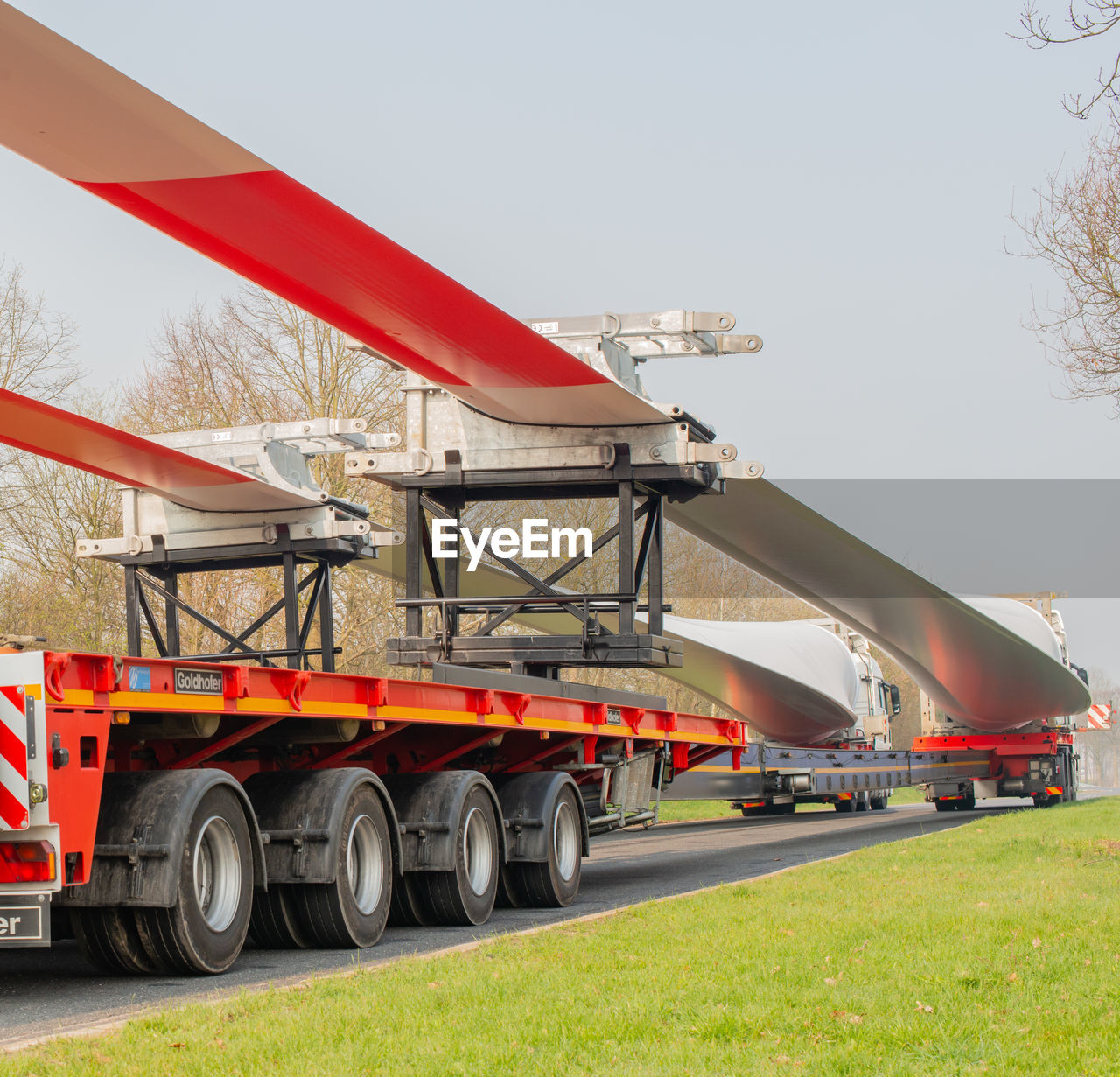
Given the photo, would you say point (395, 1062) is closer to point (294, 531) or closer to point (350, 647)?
point (294, 531)

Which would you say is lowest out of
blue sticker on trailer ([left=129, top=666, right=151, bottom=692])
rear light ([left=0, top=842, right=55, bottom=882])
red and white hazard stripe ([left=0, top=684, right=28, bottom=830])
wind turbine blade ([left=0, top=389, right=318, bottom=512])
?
rear light ([left=0, top=842, right=55, bottom=882])

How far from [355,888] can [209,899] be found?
1599 millimetres

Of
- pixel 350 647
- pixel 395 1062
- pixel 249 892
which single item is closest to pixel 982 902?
pixel 249 892

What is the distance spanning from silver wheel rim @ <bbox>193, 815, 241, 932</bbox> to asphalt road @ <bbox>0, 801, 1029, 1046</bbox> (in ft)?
1.14

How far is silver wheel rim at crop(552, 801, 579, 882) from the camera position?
12.9m

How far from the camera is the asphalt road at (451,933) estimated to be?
7.34m

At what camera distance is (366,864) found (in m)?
9.98

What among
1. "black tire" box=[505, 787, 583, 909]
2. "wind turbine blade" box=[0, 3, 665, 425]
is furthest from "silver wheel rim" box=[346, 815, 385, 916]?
"wind turbine blade" box=[0, 3, 665, 425]

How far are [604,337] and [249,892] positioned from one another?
286 inches

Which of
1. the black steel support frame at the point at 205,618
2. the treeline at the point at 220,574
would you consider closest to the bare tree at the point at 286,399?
the treeline at the point at 220,574

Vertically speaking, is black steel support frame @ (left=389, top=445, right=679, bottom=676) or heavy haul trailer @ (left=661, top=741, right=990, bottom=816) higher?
black steel support frame @ (left=389, top=445, right=679, bottom=676)

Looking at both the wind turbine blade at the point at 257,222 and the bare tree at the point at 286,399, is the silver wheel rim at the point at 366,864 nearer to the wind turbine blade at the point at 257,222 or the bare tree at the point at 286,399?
the wind turbine blade at the point at 257,222

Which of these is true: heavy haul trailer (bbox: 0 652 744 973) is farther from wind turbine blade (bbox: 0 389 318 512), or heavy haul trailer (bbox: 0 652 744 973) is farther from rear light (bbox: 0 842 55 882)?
wind turbine blade (bbox: 0 389 318 512)

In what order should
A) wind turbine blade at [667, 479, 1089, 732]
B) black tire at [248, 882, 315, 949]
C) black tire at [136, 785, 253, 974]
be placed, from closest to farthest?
black tire at [136, 785, 253, 974] < black tire at [248, 882, 315, 949] < wind turbine blade at [667, 479, 1089, 732]
